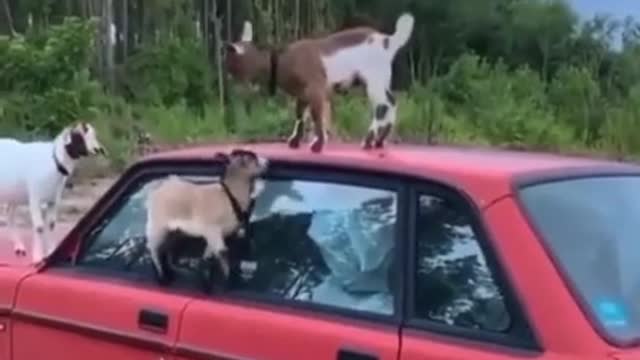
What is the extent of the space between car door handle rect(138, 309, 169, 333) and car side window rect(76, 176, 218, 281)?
176 millimetres

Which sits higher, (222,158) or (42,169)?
(222,158)

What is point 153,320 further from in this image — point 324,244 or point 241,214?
point 324,244

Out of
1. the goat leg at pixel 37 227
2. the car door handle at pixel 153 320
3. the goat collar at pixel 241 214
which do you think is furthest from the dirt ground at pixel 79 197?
the goat collar at pixel 241 214

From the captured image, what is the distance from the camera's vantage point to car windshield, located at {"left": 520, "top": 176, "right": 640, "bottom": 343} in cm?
449

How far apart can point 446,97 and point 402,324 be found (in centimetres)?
1902

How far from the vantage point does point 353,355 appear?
470 centimetres

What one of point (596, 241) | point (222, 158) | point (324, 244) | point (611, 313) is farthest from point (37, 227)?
point (611, 313)

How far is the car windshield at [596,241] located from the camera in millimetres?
4488

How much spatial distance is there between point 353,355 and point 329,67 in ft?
4.11

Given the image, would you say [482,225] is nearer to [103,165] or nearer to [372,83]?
[372,83]

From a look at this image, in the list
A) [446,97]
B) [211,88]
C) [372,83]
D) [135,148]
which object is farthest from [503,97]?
[372,83]

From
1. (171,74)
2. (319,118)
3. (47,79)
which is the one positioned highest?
(319,118)

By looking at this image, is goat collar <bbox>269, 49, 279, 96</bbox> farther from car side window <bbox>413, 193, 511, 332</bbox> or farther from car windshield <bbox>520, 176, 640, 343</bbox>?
car windshield <bbox>520, 176, 640, 343</bbox>

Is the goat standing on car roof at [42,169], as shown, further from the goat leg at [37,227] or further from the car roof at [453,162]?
the car roof at [453,162]
